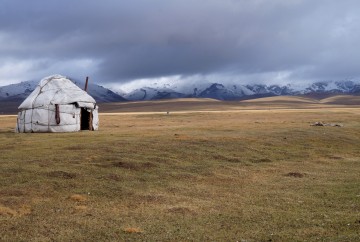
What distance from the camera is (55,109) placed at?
3372cm

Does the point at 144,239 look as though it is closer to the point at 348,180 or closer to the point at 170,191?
the point at 170,191

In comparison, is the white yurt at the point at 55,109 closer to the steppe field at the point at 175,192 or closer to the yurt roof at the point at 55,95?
the yurt roof at the point at 55,95

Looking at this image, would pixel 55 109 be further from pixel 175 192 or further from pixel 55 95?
pixel 175 192

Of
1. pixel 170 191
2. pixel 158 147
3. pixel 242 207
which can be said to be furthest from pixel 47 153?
pixel 242 207

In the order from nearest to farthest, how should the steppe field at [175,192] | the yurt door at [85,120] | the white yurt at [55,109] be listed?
the steppe field at [175,192]
the white yurt at [55,109]
the yurt door at [85,120]

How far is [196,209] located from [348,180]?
298 inches

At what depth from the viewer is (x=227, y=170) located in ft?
61.4

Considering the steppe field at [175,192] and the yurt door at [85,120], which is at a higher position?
the yurt door at [85,120]

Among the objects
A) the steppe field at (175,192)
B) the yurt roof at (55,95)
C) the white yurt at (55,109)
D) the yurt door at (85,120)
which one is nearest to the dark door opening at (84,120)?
the yurt door at (85,120)

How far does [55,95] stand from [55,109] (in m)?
1.51

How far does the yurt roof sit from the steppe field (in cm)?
940

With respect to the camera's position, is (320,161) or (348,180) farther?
(320,161)

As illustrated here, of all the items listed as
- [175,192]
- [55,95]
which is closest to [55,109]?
[55,95]

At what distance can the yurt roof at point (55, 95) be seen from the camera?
3428 centimetres
